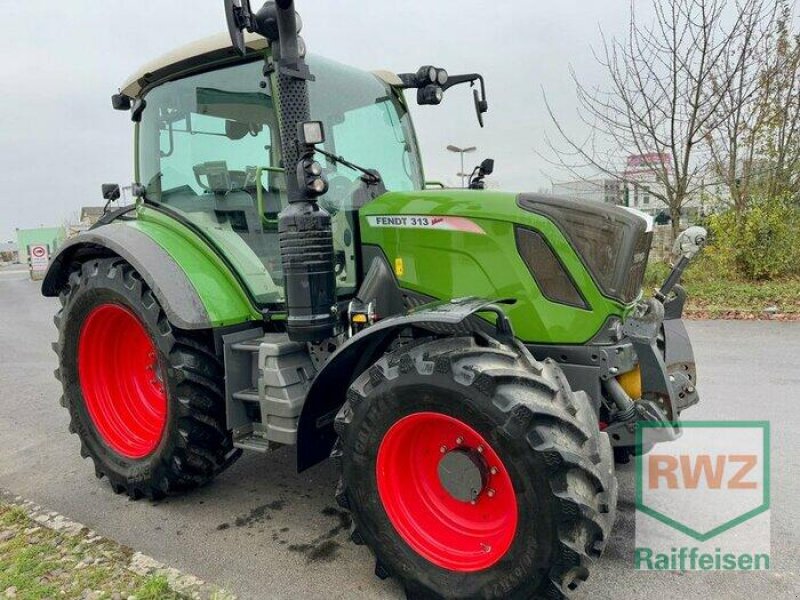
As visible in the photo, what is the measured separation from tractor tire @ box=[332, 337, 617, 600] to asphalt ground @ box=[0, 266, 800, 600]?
1.05 ft

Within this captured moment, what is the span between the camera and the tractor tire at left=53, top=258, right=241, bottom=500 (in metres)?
3.15

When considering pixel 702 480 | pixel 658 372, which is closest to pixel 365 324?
pixel 658 372

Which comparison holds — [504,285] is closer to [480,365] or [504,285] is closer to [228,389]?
[480,365]

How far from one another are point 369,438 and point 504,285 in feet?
3.10

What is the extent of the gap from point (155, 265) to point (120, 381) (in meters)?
1.12

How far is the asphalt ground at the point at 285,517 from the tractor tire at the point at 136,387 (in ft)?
0.76

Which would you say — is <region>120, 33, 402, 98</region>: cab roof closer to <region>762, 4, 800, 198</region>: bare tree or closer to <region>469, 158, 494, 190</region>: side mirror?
<region>469, 158, 494, 190</region>: side mirror

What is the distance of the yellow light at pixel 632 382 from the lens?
2.86 metres

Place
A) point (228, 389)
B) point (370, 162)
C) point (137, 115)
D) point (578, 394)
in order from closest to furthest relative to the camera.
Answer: point (578, 394), point (228, 389), point (370, 162), point (137, 115)

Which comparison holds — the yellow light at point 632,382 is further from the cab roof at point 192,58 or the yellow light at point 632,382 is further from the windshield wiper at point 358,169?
the cab roof at point 192,58

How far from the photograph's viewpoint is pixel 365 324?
2.98m

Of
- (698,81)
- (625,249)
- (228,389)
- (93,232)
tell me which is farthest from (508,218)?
(698,81)

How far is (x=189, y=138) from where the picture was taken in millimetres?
3566

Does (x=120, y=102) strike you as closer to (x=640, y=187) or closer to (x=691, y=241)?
(x=691, y=241)
